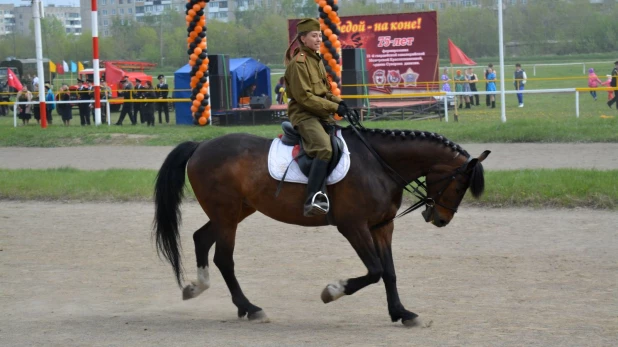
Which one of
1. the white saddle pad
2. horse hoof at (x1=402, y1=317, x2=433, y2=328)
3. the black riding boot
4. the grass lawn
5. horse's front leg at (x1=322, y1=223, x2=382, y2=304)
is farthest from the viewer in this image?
the grass lawn

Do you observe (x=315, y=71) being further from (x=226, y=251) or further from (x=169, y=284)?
(x=169, y=284)

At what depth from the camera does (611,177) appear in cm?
1307

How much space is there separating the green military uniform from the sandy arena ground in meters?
1.47

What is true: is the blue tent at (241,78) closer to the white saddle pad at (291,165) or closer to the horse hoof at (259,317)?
the white saddle pad at (291,165)

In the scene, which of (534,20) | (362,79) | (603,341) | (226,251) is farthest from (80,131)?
(534,20)

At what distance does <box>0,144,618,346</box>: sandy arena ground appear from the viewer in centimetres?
663

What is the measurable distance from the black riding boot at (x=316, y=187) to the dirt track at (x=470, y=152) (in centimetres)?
917

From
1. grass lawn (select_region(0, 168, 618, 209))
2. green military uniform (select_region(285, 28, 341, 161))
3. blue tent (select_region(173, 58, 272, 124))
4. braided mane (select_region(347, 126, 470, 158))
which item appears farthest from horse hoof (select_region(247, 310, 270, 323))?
blue tent (select_region(173, 58, 272, 124))

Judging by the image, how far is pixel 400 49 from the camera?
35.1 m

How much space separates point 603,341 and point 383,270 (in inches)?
70.4

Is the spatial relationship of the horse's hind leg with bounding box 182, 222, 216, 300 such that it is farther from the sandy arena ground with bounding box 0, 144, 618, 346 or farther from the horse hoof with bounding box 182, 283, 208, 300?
the sandy arena ground with bounding box 0, 144, 618, 346

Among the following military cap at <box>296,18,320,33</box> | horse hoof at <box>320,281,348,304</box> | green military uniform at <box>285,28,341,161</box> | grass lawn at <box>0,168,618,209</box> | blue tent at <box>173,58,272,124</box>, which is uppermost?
blue tent at <box>173,58,272,124</box>

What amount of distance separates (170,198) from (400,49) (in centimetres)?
2815

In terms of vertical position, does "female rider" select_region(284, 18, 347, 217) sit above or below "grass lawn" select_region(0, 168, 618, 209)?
above
